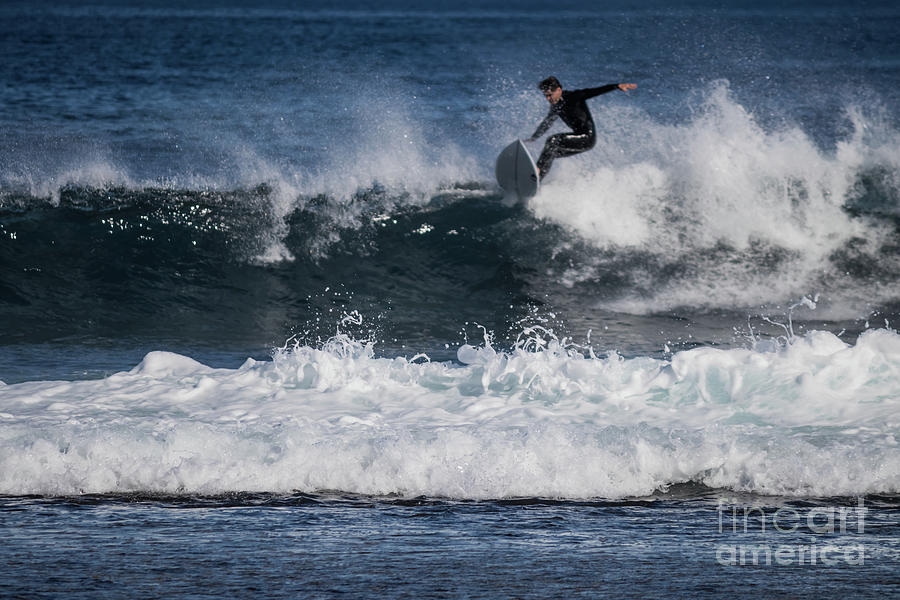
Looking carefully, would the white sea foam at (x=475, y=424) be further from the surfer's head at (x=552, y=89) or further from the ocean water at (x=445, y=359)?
the surfer's head at (x=552, y=89)

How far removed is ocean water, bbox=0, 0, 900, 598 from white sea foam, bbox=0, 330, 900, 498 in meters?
0.02

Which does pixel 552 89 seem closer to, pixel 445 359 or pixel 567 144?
pixel 567 144

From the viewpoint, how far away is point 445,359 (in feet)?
29.7

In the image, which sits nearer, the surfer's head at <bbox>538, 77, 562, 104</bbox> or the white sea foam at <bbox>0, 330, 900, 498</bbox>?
the white sea foam at <bbox>0, 330, 900, 498</bbox>

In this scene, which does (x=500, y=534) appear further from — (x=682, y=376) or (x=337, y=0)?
(x=337, y=0)

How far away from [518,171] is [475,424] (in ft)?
21.9

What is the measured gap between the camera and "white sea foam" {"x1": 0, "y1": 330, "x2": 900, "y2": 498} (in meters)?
5.67

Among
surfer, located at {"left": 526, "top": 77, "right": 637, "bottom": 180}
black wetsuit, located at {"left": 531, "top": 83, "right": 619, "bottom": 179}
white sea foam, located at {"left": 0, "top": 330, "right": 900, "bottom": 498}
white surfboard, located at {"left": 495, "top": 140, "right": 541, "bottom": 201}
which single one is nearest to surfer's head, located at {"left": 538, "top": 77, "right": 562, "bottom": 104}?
surfer, located at {"left": 526, "top": 77, "right": 637, "bottom": 180}

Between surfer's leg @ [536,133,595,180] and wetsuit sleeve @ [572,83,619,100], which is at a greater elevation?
wetsuit sleeve @ [572,83,619,100]

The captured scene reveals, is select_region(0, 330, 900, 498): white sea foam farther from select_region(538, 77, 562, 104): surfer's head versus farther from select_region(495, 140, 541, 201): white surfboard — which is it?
select_region(495, 140, 541, 201): white surfboard

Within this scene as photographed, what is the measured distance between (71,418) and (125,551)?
1.95 metres

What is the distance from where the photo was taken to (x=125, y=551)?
473cm

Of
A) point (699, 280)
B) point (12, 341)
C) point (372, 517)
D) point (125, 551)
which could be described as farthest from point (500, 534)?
point (699, 280)

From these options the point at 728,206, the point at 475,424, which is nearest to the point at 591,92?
the point at 728,206
